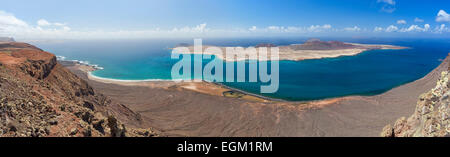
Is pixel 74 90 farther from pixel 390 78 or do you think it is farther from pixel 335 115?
pixel 390 78

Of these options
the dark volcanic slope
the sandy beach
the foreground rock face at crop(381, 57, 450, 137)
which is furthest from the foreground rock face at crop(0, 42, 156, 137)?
the sandy beach

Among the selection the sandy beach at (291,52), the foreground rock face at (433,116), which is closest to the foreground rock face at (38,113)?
the foreground rock face at (433,116)

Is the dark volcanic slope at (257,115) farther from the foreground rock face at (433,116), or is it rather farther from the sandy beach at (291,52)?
the sandy beach at (291,52)

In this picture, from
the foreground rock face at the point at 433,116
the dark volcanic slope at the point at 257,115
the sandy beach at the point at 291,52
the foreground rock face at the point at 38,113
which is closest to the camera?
the foreground rock face at the point at 433,116

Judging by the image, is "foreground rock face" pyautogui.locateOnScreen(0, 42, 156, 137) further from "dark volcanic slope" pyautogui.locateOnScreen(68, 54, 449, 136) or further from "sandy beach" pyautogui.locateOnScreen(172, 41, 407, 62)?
"sandy beach" pyautogui.locateOnScreen(172, 41, 407, 62)

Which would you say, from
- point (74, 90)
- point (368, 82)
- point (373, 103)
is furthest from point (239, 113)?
point (368, 82)

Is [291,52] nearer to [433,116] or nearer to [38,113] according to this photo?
[433,116]
